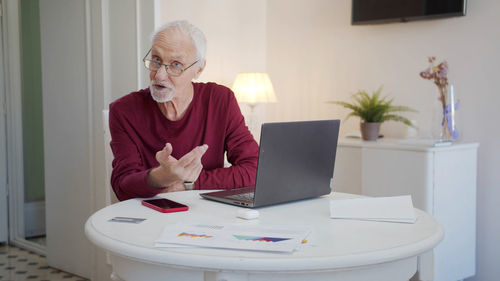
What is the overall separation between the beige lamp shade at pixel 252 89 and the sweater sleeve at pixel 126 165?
1527 mm

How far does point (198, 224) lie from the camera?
1.21m

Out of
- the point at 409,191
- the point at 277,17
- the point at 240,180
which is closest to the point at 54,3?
the point at 277,17

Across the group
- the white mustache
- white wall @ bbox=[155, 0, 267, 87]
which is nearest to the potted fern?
white wall @ bbox=[155, 0, 267, 87]

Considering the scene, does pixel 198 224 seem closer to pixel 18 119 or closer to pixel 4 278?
pixel 4 278

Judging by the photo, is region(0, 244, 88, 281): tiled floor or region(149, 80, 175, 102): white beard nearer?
region(149, 80, 175, 102): white beard

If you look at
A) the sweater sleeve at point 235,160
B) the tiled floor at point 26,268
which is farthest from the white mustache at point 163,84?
the tiled floor at point 26,268

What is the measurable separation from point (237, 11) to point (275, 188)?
257 cm

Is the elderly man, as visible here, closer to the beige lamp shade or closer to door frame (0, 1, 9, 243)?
the beige lamp shade

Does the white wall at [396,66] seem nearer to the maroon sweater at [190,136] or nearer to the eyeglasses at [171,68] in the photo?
the maroon sweater at [190,136]

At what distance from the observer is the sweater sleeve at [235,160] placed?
180 centimetres

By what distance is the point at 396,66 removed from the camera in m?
3.26

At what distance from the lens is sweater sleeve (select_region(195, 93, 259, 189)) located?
1.80 meters

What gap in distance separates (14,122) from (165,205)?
2.95 meters

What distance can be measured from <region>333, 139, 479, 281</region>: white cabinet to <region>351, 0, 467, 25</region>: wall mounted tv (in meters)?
0.78
